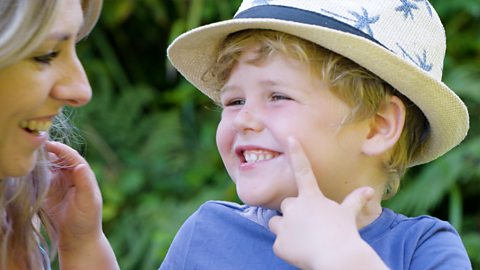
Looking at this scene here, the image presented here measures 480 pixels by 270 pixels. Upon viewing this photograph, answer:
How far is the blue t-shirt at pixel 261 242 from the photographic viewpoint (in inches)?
74.7

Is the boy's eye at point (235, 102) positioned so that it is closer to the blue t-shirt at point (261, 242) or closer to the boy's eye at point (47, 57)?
the blue t-shirt at point (261, 242)

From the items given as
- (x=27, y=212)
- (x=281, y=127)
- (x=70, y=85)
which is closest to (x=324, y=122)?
(x=281, y=127)

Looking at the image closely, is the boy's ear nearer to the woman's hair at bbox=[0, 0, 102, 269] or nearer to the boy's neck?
the boy's neck

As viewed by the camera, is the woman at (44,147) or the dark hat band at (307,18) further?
the dark hat band at (307,18)

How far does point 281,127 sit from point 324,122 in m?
0.09

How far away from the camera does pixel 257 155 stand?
6.22 feet

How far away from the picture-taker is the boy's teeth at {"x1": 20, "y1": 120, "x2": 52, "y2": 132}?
173 centimetres

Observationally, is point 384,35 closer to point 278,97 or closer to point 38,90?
point 278,97

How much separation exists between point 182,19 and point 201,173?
0.74 m

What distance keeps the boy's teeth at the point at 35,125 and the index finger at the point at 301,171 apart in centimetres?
46

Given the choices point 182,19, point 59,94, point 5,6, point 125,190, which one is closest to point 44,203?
point 59,94

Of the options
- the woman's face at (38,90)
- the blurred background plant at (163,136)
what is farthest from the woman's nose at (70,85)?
the blurred background plant at (163,136)

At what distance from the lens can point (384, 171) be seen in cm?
203

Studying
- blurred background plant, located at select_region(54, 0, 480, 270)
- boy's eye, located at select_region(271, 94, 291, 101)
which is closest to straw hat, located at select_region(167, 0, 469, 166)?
boy's eye, located at select_region(271, 94, 291, 101)
